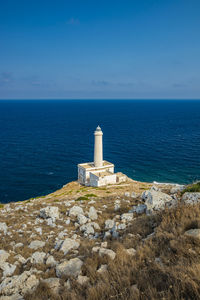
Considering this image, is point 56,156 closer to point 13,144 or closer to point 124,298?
point 13,144

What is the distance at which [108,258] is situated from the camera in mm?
6242

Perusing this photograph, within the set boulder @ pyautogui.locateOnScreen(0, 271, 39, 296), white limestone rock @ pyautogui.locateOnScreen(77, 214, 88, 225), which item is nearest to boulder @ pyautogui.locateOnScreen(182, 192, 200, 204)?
white limestone rock @ pyautogui.locateOnScreen(77, 214, 88, 225)

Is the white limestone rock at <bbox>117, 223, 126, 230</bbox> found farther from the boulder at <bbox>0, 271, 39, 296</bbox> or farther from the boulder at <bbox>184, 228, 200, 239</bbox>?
the boulder at <bbox>0, 271, 39, 296</bbox>

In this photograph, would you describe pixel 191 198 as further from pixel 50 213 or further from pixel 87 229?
pixel 50 213

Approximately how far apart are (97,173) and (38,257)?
33940 mm

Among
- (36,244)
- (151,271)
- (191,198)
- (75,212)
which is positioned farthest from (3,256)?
(191,198)

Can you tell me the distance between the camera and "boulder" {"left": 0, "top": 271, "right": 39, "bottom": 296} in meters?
5.73

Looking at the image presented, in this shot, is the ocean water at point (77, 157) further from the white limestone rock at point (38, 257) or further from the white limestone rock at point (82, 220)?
the white limestone rock at point (38, 257)

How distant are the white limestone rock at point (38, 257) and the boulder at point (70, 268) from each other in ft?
4.14

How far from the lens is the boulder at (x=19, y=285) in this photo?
5.73 meters

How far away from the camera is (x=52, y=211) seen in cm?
1215

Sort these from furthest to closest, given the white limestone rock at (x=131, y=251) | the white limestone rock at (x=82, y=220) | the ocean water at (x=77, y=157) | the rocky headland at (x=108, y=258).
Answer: the ocean water at (x=77, y=157) → the white limestone rock at (x=82, y=220) → the white limestone rock at (x=131, y=251) → the rocky headland at (x=108, y=258)

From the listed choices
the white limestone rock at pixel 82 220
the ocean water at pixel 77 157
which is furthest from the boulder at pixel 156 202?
the ocean water at pixel 77 157

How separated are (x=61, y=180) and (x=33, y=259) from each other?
44796mm
